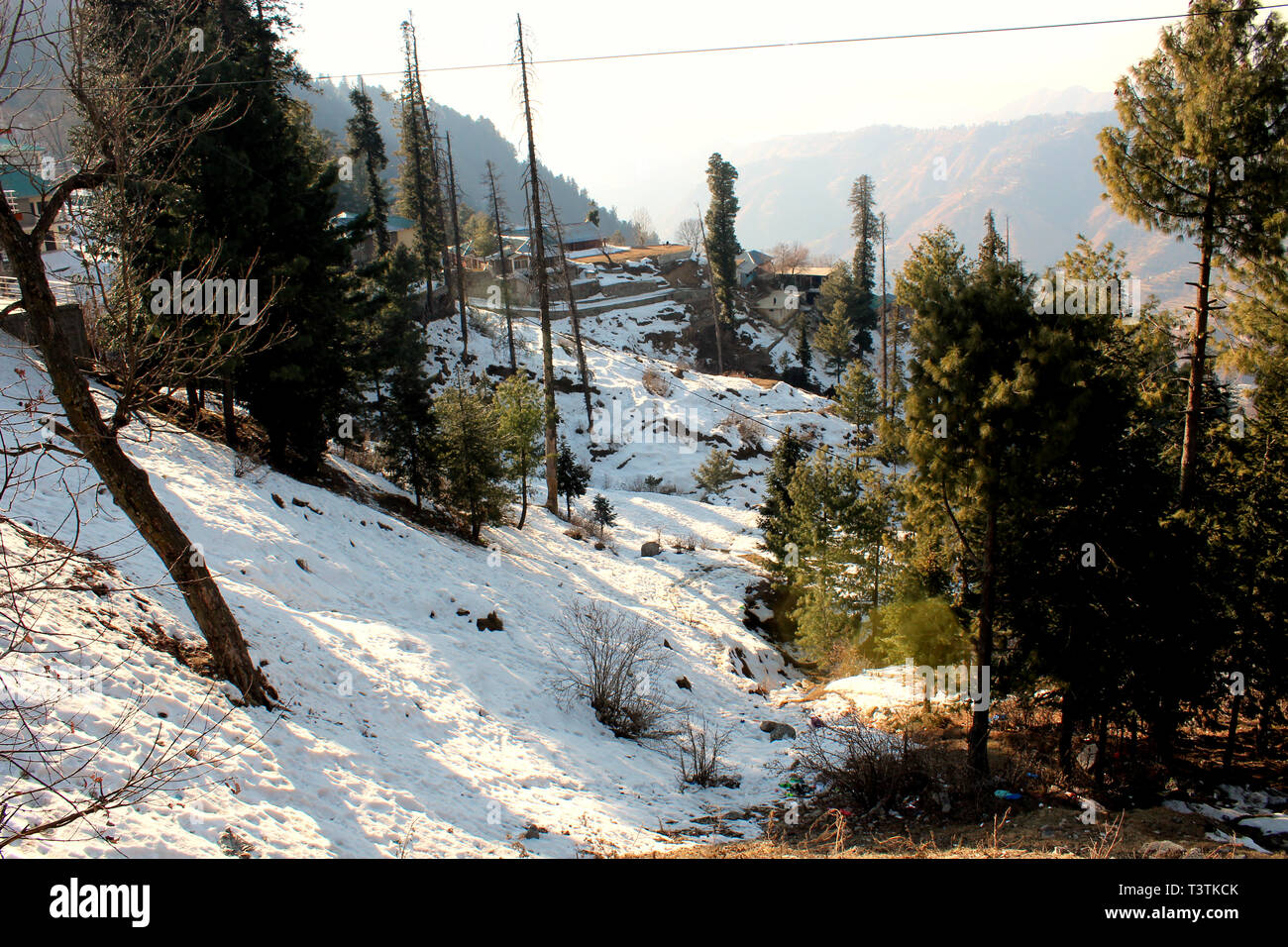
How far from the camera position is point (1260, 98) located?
9.84 meters

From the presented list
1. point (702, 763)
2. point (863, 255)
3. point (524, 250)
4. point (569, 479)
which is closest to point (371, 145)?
point (569, 479)

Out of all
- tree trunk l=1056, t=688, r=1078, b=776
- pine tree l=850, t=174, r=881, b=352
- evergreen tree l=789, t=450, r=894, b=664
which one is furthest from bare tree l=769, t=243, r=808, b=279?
tree trunk l=1056, t=688, r=1078, b=776

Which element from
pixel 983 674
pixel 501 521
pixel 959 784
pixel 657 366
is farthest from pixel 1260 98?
pixel 657 366

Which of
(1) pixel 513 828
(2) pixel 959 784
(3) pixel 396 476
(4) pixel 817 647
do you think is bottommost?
(4) pixel 817 647

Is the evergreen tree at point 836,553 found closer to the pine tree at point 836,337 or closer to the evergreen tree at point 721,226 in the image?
the pine tree at point 836,337

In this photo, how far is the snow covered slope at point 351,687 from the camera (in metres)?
6.71

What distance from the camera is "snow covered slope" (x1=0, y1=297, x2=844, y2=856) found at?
6.71 meters

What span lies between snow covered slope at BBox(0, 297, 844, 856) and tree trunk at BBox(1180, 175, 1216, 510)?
846cm

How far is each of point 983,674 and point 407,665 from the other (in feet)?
32.2

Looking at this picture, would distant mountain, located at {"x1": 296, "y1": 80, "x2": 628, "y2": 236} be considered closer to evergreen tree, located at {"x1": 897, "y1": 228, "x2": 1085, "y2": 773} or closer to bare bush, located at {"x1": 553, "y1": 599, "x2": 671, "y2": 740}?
bare bush, located at {"x1": 553, "y1": 599, "x2": 671, "y2": 740}

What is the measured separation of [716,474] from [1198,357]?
25.3 meters

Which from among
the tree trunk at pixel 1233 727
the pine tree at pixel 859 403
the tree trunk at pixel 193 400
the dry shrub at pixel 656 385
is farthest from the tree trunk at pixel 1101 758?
the dry shrub at pixel 656 385
